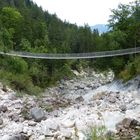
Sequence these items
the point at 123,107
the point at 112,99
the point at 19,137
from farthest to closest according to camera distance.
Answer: the point at 112,99
the point at 123,107
the point at 19,137

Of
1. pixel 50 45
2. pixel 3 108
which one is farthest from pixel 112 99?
pixel 50 45

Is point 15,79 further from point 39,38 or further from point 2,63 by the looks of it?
point 39,38

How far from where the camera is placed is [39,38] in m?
70.8

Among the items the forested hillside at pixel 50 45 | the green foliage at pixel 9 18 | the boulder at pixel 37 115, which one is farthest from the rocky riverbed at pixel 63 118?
the green foliage at pixel 9 18

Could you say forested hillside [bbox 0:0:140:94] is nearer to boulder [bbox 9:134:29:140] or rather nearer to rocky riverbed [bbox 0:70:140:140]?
rocky riverbed [bbox 0:70:140:140]

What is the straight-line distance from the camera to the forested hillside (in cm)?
4372

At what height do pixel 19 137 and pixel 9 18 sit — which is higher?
pixel 9 18

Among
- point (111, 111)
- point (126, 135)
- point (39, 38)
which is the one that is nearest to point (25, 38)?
point (39, 38)

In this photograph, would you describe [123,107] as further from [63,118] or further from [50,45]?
[50,45]

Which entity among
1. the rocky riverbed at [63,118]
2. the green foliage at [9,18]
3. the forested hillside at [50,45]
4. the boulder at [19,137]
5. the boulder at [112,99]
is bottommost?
the boulder at [19,137]

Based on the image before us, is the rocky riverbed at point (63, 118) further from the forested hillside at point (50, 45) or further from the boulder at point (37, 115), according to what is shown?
the forested hillside at point (50, 45)

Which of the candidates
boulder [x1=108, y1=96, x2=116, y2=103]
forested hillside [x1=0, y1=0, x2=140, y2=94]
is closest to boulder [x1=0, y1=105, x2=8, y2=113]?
boulder [x1=108, y1=96, x2=116, y2=103]

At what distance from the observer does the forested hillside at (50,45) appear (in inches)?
1721

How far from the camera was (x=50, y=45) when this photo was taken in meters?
68.0
